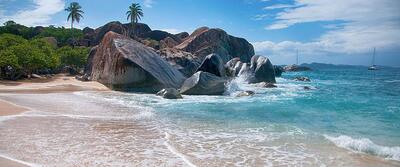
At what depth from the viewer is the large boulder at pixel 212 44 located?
7175cm

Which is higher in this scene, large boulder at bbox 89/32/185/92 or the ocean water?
large boulder at bbox 89/32/185/92

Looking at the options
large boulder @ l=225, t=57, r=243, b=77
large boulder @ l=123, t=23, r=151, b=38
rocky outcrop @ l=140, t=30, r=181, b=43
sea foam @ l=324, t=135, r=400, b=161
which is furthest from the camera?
rocky outcrop @ l=140, t=30, r=181, b=43

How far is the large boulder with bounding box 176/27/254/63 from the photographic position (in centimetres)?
7175

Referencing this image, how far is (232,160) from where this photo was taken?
9391 millimetres

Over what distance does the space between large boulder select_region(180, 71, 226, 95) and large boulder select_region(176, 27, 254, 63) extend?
4116 cm

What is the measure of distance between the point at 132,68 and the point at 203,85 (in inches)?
→ 210

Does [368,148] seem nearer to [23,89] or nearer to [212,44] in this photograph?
[23,89]

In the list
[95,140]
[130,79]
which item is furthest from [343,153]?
[130,79]

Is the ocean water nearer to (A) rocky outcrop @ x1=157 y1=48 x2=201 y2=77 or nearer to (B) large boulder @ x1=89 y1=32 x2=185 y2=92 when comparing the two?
(B) large boulder @ x1=89 y1=32 x2=185 y2=92

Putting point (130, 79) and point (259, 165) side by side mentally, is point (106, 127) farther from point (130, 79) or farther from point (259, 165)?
point (130, 79)

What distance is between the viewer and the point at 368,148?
10867 mm

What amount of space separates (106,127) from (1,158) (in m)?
4.76

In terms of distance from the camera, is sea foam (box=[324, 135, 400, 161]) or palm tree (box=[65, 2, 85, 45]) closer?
sea foam (box=[324, 135, 400, 161])

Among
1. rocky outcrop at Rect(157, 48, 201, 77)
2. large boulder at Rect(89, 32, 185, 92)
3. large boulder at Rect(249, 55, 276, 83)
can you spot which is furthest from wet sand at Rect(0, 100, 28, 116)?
large boulder at Rect(249, 55, 276, 83)
